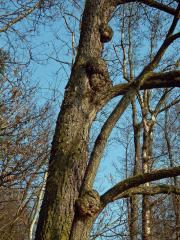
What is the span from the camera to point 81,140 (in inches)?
143

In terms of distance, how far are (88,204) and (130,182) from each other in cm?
42

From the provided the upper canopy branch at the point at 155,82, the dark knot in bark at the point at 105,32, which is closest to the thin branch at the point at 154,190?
the upper canopy branch at the point at 155,82

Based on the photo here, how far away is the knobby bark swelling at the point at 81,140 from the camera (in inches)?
124

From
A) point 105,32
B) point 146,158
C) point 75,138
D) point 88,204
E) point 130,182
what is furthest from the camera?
point 146,158

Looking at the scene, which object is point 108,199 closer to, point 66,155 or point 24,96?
point 66,155

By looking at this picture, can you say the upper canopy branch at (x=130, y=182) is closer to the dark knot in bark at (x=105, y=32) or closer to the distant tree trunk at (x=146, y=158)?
the dark knot in bark at (x=105, y=32)

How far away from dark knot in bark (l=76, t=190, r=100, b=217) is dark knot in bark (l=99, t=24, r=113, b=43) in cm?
193

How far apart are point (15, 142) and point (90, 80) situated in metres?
3.59

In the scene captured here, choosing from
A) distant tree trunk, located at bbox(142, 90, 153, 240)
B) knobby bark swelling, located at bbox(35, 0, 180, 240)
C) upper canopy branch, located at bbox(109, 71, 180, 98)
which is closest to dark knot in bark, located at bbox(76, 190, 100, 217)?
knobby bark swelling, located at bbox(35, 0, 180, 240)

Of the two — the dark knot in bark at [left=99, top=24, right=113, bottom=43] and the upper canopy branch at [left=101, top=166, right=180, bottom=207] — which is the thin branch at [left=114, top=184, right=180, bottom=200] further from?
→ the dark knot in bark at [left=99, top=24, right=113, bottom=43]

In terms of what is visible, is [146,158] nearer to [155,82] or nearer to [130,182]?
[155,82]

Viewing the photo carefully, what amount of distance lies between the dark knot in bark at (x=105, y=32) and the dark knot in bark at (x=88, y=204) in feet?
6.35

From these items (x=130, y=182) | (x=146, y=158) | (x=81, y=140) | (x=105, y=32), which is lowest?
(x=130, y=182)

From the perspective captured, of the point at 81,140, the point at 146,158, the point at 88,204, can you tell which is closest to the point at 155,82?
the point at 81,140
